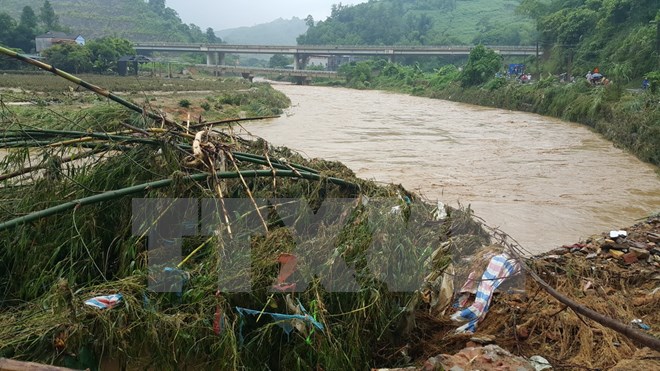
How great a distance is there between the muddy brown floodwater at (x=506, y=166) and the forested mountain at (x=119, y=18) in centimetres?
7255

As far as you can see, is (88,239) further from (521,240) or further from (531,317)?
(521,240)

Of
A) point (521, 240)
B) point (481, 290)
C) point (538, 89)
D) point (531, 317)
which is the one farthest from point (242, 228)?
point (538, 89)

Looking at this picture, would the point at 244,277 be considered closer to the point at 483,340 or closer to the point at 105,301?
the point at 105,301

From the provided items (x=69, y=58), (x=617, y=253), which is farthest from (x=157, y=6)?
(x=617, y=253)

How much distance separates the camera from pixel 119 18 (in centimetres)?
9250

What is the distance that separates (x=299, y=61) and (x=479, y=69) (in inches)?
1370

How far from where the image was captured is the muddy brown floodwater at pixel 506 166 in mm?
8047

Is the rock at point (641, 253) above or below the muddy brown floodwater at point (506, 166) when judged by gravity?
above

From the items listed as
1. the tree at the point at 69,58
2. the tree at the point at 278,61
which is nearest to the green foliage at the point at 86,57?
the tree at the point at 69,58

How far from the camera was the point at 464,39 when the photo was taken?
80.2 meters

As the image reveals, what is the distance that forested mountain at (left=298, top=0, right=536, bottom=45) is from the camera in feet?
259

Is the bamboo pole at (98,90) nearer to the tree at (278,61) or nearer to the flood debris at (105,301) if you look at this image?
the flood debris at (105,301)

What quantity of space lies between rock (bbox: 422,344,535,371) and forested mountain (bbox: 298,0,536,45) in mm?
72518

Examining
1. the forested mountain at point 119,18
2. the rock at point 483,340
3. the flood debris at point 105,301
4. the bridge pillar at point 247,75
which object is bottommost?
the bridge pillar at point 247,75
